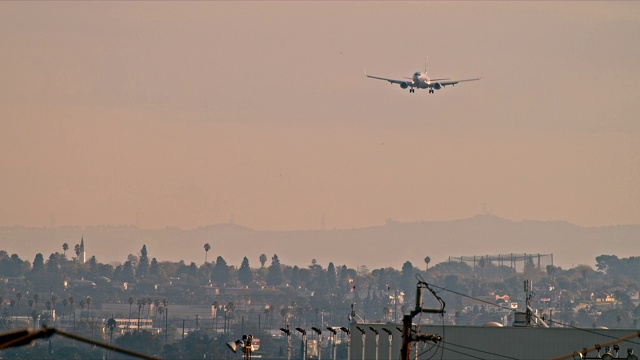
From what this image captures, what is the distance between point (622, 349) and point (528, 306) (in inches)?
638

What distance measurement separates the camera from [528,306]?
14688 centimetres

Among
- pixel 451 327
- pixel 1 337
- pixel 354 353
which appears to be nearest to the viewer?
pixel 1 337

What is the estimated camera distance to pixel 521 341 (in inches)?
5448

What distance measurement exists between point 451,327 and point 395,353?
797cm

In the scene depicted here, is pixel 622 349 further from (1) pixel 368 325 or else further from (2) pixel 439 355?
(1) pixel 368 325

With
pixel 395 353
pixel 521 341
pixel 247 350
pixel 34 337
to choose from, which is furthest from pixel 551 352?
pixel 34 337

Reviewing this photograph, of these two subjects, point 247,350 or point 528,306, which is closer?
point 247,350

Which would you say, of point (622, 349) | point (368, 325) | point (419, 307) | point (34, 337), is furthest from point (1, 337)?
point (368, 325)

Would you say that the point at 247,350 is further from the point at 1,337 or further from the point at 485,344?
the point at 485,344

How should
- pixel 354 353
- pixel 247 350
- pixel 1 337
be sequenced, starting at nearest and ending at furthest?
pixel 1 337 → pixel 247 350 → pixel 354 353

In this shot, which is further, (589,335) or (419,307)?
(589,335)

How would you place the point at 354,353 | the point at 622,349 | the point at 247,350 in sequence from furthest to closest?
the point at 354,353 < the point at 622,349 < the point at 247,350

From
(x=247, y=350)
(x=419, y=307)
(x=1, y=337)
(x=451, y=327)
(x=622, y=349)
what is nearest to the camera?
Result: (x=1, y=337)

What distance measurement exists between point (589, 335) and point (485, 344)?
396 inches
